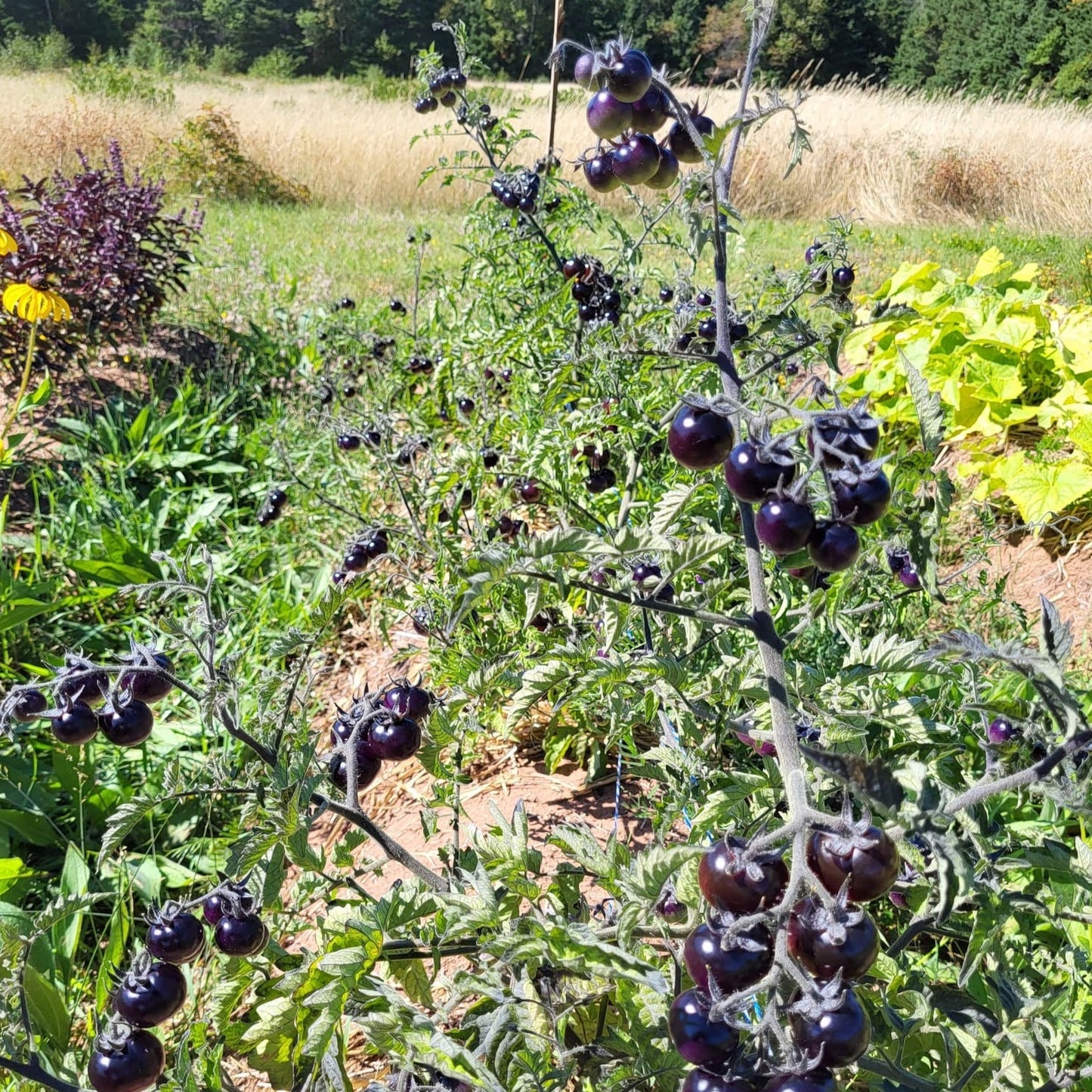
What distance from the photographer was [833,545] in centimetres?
85

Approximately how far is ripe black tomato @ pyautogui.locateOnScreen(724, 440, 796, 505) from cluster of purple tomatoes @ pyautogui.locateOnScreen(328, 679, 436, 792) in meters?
0.63

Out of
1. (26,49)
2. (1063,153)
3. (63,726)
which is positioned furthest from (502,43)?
(63,726)

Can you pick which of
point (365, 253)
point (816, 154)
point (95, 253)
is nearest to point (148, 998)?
point (95, 253)

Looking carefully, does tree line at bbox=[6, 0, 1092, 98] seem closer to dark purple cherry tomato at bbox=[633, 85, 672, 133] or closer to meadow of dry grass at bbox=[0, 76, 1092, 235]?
meadow of dry grass at bbox=[0, 76, 1092, 235]

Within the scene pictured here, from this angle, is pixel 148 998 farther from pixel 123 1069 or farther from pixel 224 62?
pixel 224 62

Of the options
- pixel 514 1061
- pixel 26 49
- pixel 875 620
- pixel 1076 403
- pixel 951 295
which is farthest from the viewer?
pixel 26 49

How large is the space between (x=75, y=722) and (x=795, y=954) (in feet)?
3.11

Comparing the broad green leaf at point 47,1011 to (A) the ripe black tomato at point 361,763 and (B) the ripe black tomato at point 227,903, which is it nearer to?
(B) the ripe black tomato at point 227,903

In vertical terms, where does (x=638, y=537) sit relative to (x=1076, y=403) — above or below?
above

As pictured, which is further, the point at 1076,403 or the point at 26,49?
the point at 26,49

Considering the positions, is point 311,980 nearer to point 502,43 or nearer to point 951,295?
point 951,295

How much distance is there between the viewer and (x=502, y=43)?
28.4m

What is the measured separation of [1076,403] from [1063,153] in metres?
10.9

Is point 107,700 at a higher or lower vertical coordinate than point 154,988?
higher
